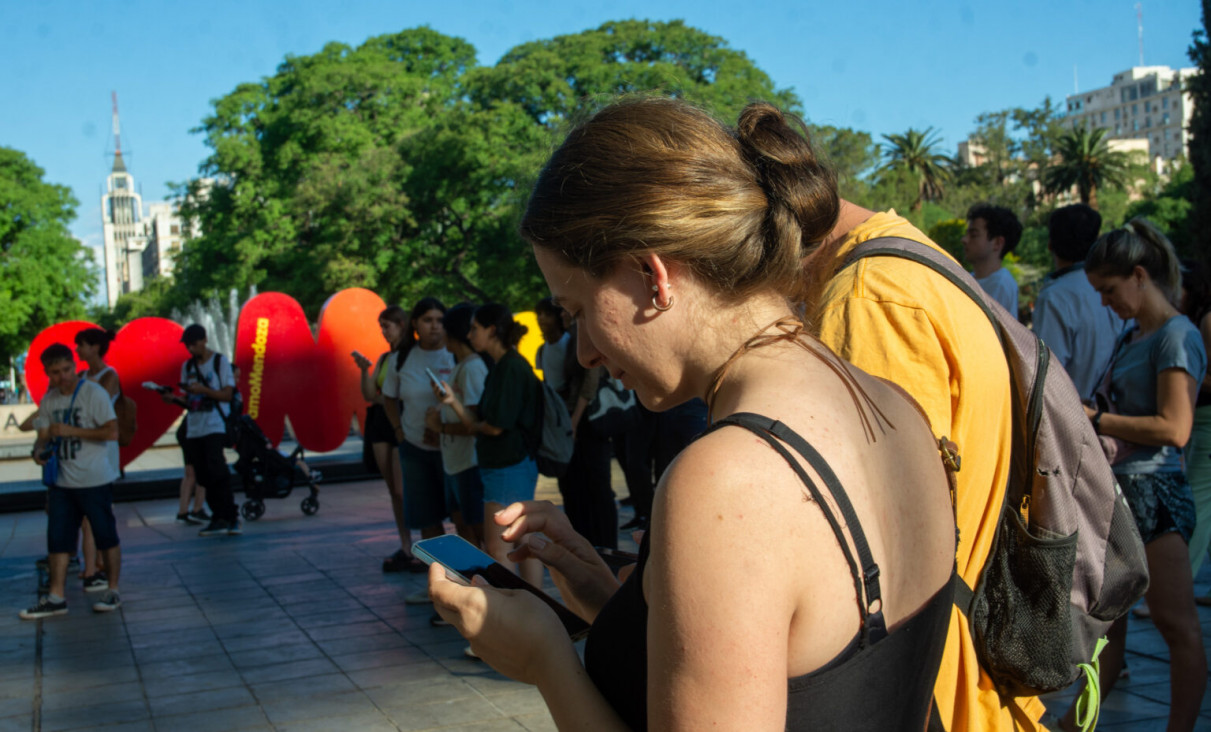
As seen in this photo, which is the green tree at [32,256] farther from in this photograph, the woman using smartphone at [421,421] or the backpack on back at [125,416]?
the woman using smartphone at [421,421]

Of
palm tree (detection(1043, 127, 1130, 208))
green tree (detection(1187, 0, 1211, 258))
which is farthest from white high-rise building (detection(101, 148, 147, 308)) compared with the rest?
green tree (detection(1187, 0, 1211, 258))

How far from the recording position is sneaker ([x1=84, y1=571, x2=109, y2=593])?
7.18m

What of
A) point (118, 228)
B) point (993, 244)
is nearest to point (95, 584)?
point (993, 244)

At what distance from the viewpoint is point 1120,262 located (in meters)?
3.69

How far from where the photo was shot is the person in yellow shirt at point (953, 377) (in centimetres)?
167

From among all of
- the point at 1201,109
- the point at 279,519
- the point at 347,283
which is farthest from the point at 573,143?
the point at 1201,109

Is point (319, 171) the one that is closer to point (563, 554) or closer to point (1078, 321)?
point (1078, 321)

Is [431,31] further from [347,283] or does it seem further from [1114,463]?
[1114,463]

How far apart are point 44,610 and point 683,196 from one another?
21.8 feet

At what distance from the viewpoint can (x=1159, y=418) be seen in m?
3.56

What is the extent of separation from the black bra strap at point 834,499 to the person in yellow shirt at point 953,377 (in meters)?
0.54

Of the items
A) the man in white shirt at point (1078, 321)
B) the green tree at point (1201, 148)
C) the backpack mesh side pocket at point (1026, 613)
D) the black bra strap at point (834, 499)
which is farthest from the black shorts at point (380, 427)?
the green tree at point (1201, 148)

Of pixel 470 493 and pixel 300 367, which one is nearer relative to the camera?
pixel 470 493

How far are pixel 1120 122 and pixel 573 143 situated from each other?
199m
